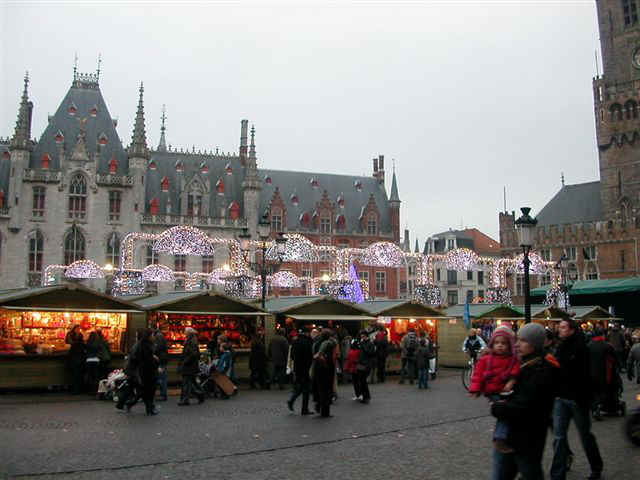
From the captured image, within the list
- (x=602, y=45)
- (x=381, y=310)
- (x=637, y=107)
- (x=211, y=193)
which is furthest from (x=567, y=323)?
(x=602, y=45)

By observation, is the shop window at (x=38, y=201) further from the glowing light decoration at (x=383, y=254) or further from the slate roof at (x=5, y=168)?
the glowing light decoration at (x=383, y=254)

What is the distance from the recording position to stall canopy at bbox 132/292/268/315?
1894cm

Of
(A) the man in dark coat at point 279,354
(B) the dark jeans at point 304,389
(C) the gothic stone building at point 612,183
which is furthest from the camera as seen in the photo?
(C) the gothic stone building at point 612,183

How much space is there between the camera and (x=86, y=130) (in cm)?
4997

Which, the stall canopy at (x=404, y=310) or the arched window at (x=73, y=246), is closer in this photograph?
the stall canopy at (x=404, y=310)

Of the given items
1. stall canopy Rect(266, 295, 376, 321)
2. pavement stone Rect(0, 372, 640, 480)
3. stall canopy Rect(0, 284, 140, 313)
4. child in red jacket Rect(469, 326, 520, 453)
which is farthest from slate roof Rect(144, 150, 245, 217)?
child in red jacket Rect(469, 326, 520, 453)

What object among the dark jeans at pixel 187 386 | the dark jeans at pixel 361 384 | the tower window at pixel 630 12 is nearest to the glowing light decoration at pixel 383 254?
the dark jeans at pixel 361 384

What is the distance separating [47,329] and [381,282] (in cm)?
4353

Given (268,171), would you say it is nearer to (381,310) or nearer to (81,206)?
(81,206)

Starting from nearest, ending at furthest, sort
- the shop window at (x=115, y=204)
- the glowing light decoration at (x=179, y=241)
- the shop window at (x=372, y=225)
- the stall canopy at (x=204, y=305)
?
the stall canopy at (x=204, y=305) → the glowing light decoration at (x=179, y=241) → the shop window at (x=115, y=204) → the shop window at (x=372, y=225)

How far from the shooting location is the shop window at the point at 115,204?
48188 mm

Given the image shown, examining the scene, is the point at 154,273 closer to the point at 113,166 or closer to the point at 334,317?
the point at 334,317

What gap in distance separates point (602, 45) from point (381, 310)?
50838 millimetres

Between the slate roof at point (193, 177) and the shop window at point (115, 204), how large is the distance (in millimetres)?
2653
